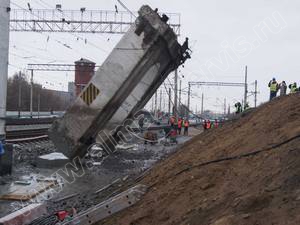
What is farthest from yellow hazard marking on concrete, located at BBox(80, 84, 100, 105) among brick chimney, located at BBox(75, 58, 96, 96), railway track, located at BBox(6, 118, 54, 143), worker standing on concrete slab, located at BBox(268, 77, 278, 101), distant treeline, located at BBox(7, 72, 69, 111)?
distant treeline, located at BBox(7, 72, 69, 111)

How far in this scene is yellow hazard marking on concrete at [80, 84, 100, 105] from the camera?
11.5 metres

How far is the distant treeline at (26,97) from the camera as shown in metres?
60.7

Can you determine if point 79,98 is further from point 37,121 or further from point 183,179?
point 37,121

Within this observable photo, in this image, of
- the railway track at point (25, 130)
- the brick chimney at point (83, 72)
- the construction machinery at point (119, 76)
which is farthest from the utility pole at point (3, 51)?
the brick chimney at point (83, 72)

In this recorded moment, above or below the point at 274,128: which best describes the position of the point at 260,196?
below

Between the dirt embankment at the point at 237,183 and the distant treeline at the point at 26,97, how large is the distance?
51.0 meters

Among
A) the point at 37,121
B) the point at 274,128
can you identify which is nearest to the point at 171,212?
the point at 274,128

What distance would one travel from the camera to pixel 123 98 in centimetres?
1191

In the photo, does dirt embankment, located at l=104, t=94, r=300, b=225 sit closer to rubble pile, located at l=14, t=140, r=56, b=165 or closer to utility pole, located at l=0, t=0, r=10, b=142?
utility pole, located at l=0, t=0, r=10, b=142

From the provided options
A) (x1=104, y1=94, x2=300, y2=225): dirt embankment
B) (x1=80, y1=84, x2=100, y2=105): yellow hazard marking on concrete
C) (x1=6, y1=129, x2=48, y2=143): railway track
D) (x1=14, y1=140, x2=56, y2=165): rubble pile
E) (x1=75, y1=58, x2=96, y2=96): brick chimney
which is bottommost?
(x1=14, y1=140, x2=56, y2=165): rubble pile

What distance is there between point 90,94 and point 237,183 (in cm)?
760

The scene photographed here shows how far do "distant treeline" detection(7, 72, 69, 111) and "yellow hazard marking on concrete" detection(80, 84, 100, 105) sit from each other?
45007mm

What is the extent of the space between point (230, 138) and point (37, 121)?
2516cm

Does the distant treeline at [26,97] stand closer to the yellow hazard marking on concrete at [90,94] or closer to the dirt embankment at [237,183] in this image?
the yellow hazard marking on concrete at [90,94]
